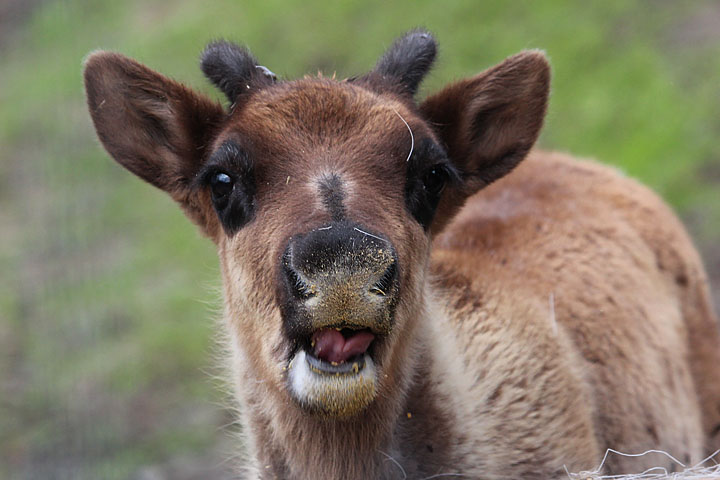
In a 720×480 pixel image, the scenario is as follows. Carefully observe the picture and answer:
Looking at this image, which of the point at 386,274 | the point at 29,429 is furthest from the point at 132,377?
the point at 386,274

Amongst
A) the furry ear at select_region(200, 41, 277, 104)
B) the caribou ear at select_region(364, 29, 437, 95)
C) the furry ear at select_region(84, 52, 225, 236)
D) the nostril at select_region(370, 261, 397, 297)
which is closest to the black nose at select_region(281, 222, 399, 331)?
the nostril at select_region(370, 261, 397, 297)

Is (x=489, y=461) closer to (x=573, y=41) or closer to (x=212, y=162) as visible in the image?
(x=212, y=162)

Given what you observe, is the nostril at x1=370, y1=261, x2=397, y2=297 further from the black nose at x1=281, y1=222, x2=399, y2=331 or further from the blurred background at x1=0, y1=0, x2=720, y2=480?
the blurred background at x1=0, y1=0, x2=720, y2=480

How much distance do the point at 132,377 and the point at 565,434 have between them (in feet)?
28.8

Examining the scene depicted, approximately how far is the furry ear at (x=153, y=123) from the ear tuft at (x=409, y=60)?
1.26 meters

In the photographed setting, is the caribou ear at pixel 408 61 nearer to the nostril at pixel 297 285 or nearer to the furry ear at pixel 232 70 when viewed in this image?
the furry ear at pixel 232 70

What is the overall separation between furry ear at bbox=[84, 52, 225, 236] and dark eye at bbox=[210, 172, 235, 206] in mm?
369

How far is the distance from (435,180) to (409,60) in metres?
1.19

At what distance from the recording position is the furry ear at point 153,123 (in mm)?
6234

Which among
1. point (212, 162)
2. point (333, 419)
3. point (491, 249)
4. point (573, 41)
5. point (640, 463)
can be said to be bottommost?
point (640, 463)

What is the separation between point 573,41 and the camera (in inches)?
703

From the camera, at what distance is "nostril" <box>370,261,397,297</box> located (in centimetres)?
485

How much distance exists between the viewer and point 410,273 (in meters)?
5.62

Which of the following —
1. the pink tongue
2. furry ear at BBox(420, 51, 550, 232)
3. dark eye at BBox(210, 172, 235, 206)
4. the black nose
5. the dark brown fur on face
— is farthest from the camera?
furry ear at BBox(420, 51, 550, 232)
